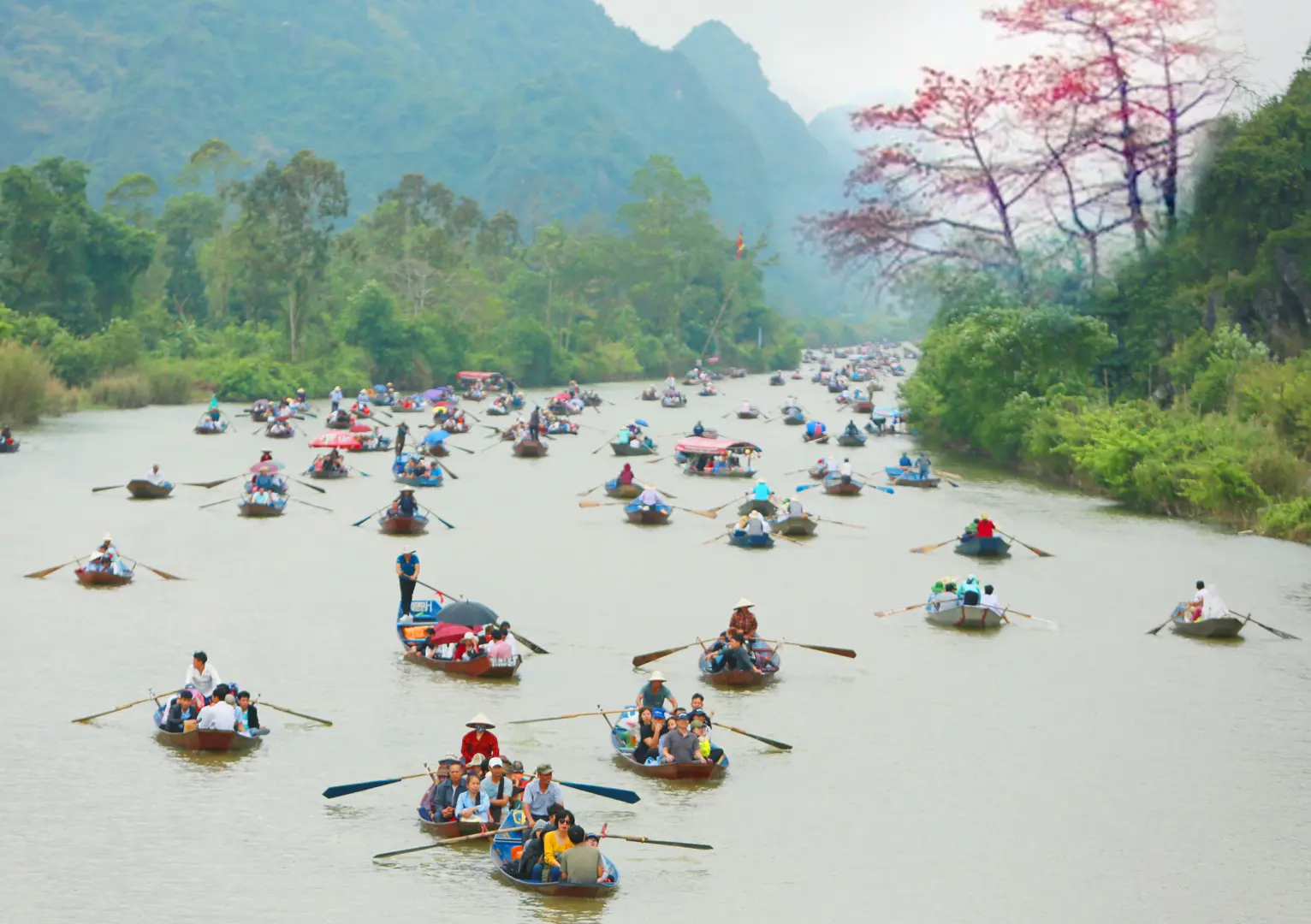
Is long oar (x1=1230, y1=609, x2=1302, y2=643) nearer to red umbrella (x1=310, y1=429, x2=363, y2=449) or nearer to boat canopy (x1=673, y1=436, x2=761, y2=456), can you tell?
boat canopy (x1=673, y1=436, x2=761, y2=456)

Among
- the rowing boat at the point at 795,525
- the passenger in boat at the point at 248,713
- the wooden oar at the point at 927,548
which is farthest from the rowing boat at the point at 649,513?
the passenger in boat at the point at 248,713

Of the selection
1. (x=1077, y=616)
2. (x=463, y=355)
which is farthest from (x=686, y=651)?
(x=463, y=355)

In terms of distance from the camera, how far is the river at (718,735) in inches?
792

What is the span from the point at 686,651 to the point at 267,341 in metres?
80.6

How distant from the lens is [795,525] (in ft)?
157

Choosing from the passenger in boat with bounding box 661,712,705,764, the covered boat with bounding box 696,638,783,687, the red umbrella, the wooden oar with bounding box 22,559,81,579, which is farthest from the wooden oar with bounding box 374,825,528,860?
the red umbrella

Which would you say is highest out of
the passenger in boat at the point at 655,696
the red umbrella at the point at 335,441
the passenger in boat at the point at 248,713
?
the passenger in boat at the point at 655,696

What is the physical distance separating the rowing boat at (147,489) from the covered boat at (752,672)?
28.0 metres

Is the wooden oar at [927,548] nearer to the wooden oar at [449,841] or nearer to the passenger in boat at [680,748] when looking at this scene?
the passenger in boat at [680,748]

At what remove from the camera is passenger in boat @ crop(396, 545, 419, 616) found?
108 feet

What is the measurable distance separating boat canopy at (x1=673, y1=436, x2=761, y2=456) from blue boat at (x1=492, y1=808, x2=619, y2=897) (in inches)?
1700

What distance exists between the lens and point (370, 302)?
111m

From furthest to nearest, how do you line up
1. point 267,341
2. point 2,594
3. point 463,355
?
point 463,355
point 267,341
point 2,594

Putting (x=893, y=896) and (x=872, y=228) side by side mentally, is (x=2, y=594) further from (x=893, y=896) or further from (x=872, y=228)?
(x=872, y=228)
